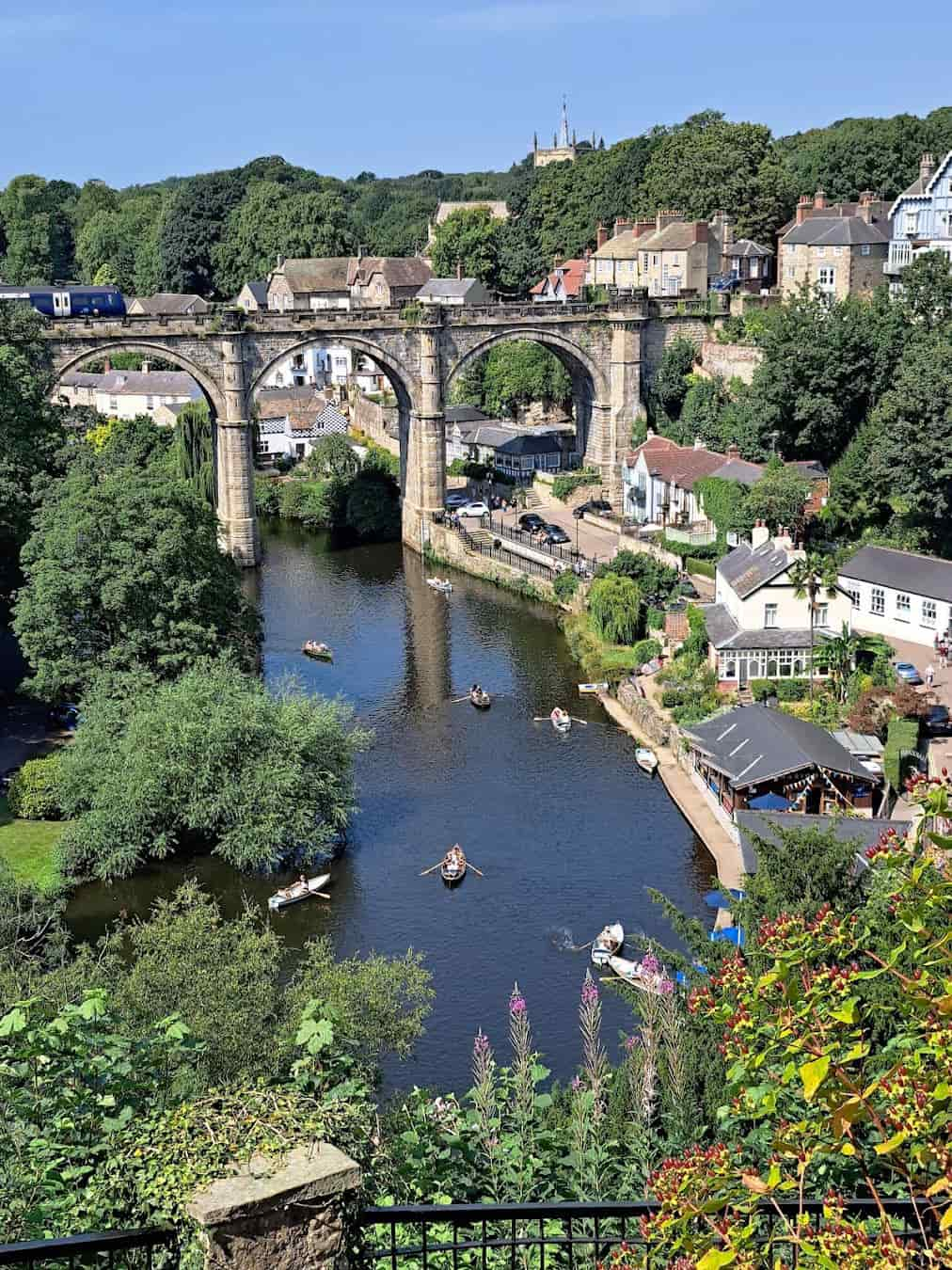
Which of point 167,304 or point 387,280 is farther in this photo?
point 167,304

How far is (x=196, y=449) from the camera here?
226ft

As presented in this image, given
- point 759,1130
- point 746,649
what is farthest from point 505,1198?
point 746,649

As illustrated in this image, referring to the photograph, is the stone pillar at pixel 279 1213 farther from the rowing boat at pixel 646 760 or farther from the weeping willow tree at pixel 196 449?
the weeping willow tree at pixel 196 449

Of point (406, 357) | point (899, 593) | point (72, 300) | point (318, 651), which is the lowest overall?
point (318, 651)

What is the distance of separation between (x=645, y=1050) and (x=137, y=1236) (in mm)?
10250

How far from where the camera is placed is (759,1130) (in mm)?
13086

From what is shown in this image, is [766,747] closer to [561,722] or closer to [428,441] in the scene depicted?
[561,722]

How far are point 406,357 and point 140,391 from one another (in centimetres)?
2805

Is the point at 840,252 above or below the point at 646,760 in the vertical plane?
above

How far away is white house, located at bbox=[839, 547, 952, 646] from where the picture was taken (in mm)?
43500

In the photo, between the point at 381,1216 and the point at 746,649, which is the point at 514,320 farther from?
→ the point at 381,1216

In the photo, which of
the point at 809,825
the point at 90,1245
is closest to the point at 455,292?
the point at 809,825

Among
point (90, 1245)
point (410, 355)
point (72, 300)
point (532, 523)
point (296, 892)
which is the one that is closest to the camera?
point (90, 1245)

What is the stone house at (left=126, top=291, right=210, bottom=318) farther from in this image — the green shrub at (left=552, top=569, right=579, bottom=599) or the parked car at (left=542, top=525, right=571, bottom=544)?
the green shrub at (left=552, top=569, right=579, bottom=599)
